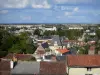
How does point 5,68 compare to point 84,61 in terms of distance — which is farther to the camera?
point 5,68

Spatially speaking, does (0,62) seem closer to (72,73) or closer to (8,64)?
(8,64)

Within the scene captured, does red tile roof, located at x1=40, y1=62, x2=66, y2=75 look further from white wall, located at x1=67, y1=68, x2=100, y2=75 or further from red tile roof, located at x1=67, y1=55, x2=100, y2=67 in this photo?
red tile roof, located at x1=67, y1=55, x2=100, y2=67

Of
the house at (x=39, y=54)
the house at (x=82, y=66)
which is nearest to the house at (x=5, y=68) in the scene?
the house at (x=82, y=66)

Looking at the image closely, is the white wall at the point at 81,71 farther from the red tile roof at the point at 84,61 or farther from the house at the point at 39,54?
the house at the point at 39,54

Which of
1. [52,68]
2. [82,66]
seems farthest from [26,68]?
[82,66]

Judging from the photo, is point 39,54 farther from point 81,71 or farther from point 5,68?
point 81,71

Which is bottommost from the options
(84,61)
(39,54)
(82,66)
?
(39,54)
